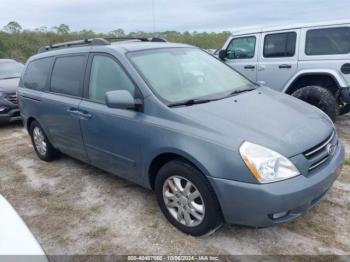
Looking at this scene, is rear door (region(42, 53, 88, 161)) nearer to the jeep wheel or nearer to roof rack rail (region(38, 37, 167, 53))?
roof rack rail (region(38, 37, 167, 53))

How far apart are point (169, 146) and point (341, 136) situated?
12.3 feet

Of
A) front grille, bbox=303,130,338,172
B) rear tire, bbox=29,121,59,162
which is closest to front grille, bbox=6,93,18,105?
rear tire, bbox=29,121,59,162

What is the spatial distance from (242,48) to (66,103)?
412 centimetres

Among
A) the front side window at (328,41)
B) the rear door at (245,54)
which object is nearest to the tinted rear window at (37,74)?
the rear door at (245,54)

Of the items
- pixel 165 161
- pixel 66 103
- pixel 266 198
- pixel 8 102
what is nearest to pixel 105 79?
pixel 66 103

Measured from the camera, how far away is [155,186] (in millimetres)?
3104

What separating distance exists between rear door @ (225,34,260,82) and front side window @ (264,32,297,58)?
0.23 meters

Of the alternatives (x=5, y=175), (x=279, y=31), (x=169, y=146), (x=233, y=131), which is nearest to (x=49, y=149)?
(x=5, y=175)

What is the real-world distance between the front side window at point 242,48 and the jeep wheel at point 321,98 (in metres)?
1.42

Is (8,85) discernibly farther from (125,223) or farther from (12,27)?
(12,27)

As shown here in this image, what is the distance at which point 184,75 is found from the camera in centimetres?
343

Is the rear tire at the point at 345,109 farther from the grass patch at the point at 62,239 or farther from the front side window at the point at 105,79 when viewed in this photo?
the grass patch at the point at 62,239

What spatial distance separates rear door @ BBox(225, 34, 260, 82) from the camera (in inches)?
257

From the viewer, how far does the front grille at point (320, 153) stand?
2.61 meters
